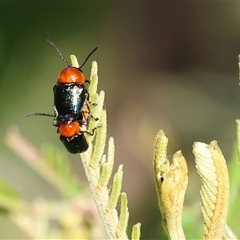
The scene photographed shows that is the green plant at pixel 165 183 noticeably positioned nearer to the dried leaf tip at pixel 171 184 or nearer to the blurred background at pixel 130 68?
the dried leaf tip at pixel 171 184

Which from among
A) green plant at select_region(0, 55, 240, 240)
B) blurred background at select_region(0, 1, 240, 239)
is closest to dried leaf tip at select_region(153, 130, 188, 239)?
green plant at select_region(0, 55, 240, 240)

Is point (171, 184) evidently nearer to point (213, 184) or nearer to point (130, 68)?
point (213, 184)

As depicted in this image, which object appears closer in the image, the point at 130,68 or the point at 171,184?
the point at 171,184

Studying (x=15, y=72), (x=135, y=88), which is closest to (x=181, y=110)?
(x=135, y=88)

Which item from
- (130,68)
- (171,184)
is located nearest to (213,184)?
(171,184)

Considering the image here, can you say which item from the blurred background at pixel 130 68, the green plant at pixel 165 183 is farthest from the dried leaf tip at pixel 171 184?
the blurred background at pixel 130 68
